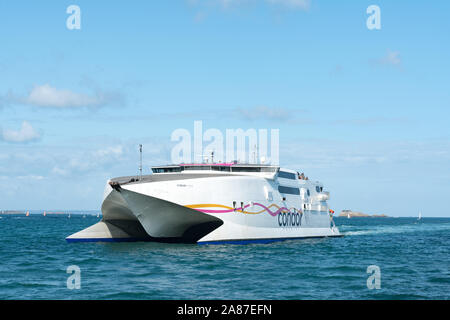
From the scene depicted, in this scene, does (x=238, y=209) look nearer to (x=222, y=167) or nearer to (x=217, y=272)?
(x=222, y=167)

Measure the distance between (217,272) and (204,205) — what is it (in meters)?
10.9

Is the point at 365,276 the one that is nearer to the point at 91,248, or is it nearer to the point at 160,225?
the point at 160,225

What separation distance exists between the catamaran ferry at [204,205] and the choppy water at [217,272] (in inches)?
70.2

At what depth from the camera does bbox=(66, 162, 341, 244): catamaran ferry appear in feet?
126

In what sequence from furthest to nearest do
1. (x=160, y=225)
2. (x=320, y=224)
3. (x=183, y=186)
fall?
(x=320, y=224) < (x=160, y=225) < (x=183, y=186)

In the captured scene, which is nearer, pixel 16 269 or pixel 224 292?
pixel 224 292

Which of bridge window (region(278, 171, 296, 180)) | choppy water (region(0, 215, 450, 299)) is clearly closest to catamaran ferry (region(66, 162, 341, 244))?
bridge window (region(278, 171, 296, 180))

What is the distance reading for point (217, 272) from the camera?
2834cm

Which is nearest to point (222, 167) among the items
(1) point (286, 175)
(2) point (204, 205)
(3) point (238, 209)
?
(3) point (238, 209)

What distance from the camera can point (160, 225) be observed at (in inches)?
1630

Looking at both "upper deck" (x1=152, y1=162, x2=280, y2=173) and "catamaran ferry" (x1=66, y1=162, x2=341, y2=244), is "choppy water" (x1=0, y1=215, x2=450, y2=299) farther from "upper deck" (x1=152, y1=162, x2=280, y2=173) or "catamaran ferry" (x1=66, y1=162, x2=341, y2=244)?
"upper deck" (x1=152, y1=162, x2=280, y2=173)
